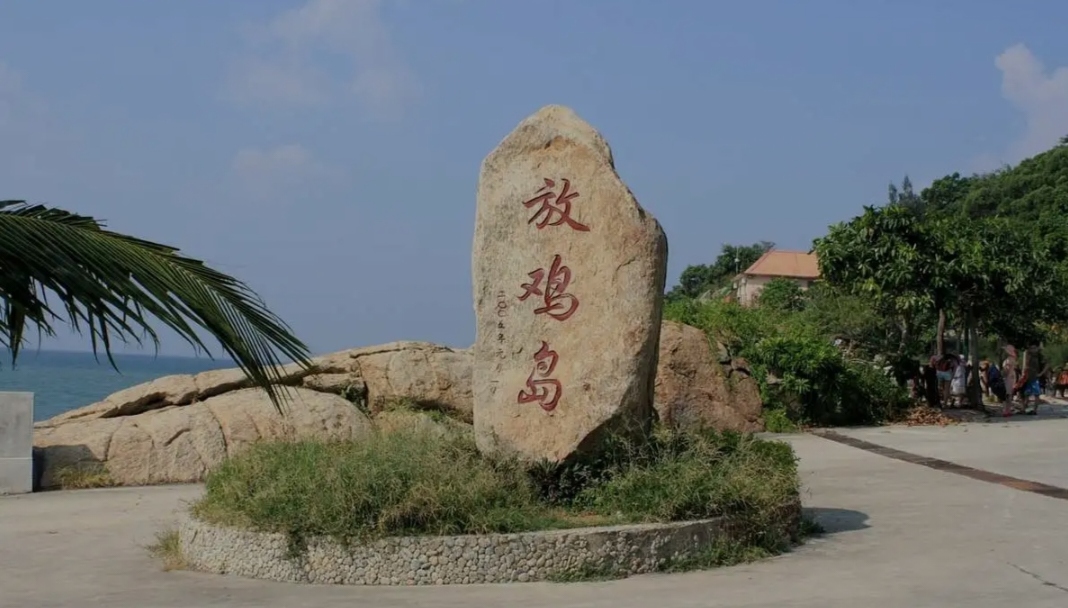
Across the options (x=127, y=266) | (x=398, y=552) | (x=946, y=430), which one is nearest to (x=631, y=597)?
(x=398, y=552)

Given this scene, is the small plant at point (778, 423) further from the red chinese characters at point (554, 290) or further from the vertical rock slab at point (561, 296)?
the red chinese characters at point (554, 290)

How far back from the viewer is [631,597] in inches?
279

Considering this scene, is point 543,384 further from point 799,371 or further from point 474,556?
point 799,371

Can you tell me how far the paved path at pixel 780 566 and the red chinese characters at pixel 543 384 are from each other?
178 centimetres

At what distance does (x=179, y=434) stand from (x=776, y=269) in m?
52.6

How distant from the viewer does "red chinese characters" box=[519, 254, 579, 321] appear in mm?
9062

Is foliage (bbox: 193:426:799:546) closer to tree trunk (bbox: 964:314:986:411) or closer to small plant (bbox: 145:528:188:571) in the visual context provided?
small plant (bbox: 145:528:188:571)

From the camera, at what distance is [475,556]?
762cm

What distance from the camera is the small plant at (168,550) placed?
8473mm

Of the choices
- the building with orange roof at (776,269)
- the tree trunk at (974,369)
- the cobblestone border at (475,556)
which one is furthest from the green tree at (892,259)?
the building with orange roof at (776,269)

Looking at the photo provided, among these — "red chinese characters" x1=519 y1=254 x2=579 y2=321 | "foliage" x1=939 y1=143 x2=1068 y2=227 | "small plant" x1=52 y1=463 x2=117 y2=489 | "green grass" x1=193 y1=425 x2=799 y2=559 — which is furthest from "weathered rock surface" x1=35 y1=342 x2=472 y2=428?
"foliage" x1=939 y1=143 x2=1068 y2=227

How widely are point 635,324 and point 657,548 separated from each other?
1.80 m

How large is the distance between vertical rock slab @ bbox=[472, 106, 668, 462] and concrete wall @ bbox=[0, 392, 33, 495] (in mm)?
6111

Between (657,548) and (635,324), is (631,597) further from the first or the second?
(635,324)
